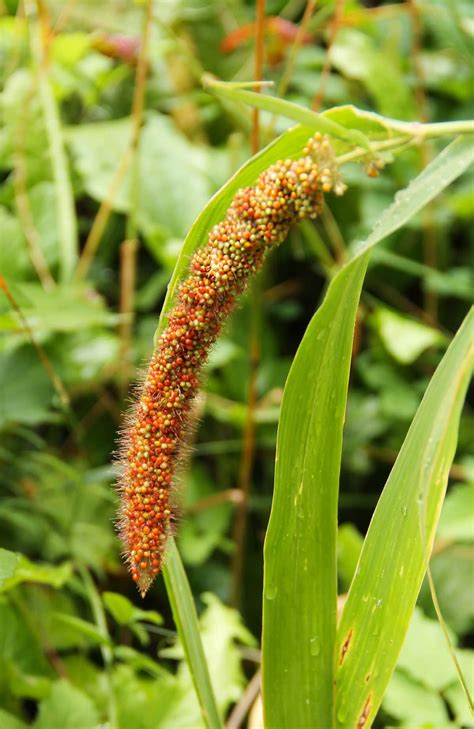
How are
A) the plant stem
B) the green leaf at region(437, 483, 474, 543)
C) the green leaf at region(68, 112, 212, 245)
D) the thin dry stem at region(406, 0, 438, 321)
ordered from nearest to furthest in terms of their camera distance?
the green leaf at region(437, 483, 474, 543)
the plant stem
the green leaf at region(68, 112, 212, 245)
the thin dry stem at region(406, 0, 438, 321)

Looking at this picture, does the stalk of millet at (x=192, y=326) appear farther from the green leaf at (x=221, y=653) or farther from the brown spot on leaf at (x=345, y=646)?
the green leaf at (x=221, y=653)

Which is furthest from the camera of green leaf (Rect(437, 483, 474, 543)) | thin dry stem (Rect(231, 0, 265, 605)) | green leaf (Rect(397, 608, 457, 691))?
green leaf (Rect(437, 483, 474, 543))

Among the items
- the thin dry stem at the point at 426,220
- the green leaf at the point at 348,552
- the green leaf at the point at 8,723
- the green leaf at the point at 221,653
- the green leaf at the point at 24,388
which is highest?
the thin dry stem at the point at 426,220

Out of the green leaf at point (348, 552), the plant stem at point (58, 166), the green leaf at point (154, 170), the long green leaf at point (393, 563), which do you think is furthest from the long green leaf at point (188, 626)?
the green leaf at point (154, 170)

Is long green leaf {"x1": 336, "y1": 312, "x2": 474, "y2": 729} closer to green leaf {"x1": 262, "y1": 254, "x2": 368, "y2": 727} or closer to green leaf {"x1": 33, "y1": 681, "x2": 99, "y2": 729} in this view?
green leaf {"x1": 262, "y1": 254, "x2": 368, "y2": 727}

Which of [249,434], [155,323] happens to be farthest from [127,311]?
[249,434]

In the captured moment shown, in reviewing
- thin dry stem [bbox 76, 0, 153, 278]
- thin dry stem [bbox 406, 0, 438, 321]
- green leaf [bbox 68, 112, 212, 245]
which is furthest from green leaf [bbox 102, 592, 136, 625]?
thin dry stem [bbox 406, 0, 438, 321]
